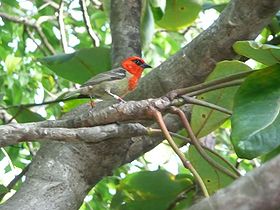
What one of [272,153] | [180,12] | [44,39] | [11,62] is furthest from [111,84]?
[11,62]

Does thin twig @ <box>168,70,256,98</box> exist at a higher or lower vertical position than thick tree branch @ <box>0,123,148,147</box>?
higher

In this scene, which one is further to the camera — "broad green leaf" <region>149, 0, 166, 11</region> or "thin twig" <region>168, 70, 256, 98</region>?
"broad green leaf" <region>149, 0, 166, 11</region>

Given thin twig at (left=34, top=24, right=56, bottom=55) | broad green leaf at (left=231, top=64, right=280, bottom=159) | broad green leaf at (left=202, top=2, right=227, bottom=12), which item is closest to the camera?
broad green leaf at (left=231, top=64, right=280, bottom=159)

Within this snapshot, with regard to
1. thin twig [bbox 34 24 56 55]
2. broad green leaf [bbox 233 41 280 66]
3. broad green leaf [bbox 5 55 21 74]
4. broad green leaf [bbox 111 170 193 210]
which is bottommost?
broad green leaf [bbox 5 55 21 74]

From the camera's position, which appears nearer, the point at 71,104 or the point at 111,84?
the point at 111,84

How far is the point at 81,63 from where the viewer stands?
1816 millimetres

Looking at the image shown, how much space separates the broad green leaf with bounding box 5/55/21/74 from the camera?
9.90 ft

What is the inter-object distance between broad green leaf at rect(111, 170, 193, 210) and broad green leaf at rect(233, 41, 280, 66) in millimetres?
705

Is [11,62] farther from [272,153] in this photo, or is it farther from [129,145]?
[272,153]

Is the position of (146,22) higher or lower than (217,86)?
lower

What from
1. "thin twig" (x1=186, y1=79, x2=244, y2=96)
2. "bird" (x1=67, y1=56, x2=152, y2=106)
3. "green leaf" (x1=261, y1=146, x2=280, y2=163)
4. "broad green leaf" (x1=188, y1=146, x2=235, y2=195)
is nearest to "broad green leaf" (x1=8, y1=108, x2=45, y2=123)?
"bird" (x1=67, y1=56, x2=152, y2=106)

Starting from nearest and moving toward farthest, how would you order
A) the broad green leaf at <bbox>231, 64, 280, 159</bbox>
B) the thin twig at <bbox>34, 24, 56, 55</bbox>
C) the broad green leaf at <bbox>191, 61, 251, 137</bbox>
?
the broad green leaf at <bbox>231, 64, 280, 159</bbox> → the broad green leaf at <bbox>191, 61, 251, 137</bbox> → the thin twig at <bbox>34, 24, 56, 55</bbox>

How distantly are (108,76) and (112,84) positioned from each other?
0.21 feet

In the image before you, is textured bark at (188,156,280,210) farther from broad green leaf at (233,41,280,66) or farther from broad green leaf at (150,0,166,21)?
broad green leaf at (150,0,166,21)
